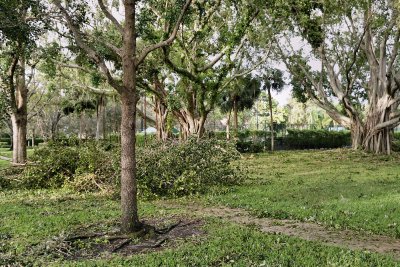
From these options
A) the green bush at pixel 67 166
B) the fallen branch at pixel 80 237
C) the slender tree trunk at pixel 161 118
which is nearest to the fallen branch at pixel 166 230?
the fallen branch at pixel 80 237

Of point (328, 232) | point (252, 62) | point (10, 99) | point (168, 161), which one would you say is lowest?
point (328, 232)

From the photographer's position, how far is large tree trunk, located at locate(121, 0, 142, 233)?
6996mm

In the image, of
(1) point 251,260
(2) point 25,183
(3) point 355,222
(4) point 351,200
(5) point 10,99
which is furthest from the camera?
(5) point 10,99

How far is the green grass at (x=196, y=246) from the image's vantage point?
5.57 metres

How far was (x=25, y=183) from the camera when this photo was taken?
Answer: 13.4m

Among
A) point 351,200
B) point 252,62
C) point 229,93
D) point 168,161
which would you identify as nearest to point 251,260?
point 351,200

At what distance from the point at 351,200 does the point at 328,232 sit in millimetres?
3071

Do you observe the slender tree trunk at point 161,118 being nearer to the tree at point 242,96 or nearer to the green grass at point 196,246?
the tree at point 242,96

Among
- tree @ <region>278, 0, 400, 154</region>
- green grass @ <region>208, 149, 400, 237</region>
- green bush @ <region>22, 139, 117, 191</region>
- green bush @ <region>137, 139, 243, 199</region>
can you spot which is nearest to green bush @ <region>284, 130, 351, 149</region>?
tree @ <region>278, 0, 400, 154</region>

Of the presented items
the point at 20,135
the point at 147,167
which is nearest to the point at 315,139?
the point at 20,135

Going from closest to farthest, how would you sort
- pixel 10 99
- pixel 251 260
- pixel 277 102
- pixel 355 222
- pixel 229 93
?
1. pixel 251 260
2. pixel 355 222
3. pixel 10 99
4. pixel 229 93
5. pixel 277 102

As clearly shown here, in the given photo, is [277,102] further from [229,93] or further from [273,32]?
[273,32]

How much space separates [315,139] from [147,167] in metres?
31.0

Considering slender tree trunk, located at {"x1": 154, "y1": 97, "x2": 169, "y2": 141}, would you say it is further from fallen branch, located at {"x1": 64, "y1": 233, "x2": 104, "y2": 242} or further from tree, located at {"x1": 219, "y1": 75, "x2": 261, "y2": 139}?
fallen branch, located at {"x1": 64, "y1": 233, "x2": 104, "y2": 242}
